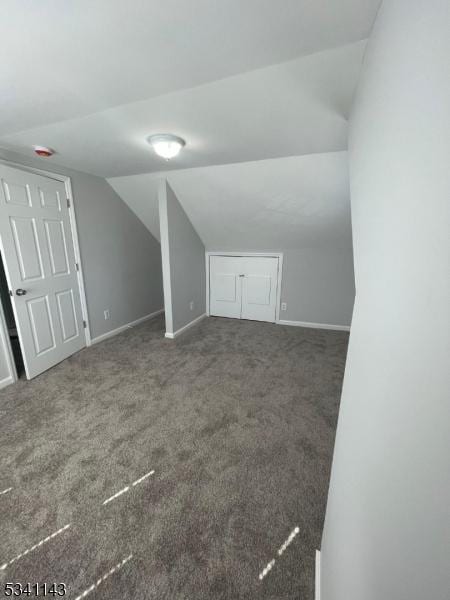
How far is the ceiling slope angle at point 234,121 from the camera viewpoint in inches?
46.1

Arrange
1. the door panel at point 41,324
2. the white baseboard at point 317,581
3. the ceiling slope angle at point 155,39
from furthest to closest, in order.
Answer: the door panel at point 41,324, the white baseboard at point 317,581, the ceiling slope angle at point 155,39

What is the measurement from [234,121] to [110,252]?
2.48m

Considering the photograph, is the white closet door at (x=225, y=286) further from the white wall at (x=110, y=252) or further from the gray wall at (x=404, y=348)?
the gray wall at (x=404, y=348)

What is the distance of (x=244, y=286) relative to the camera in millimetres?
4199

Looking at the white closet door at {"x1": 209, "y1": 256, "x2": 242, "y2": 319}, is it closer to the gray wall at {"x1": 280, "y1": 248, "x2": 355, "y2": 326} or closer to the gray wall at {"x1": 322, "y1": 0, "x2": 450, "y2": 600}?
the gray wall at {"x1": 280, "y1": 248, "x2": 355, "y2": 326}

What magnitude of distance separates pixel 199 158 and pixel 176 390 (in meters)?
2.26

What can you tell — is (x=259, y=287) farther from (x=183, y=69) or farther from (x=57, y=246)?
(x=183, y=69)

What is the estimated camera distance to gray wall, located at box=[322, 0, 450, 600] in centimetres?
32

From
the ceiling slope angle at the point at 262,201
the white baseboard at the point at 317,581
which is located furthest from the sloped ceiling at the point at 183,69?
the white baseboard at the point at 317,581

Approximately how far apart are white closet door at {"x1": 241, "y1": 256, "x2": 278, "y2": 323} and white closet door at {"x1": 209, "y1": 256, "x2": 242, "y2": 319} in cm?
11

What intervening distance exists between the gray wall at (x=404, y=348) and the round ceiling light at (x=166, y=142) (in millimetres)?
1432

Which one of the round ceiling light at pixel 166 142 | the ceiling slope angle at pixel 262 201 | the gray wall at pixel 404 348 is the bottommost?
the gray wall at pixel 404 348

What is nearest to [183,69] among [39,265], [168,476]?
[168,476]

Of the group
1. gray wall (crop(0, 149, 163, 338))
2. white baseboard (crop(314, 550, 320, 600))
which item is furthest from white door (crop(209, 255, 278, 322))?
white baseboard (crop(314, 550, 320, 600))
